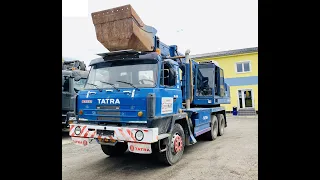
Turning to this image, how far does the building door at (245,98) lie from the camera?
65.9 ft

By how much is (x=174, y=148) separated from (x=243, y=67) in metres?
17.6

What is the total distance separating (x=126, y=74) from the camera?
497cm

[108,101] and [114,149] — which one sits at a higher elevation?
[108,101]

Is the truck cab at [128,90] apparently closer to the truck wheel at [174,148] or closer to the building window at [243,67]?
the truck wheel at [174,148]

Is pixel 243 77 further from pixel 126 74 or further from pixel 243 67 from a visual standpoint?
pixel 126 74

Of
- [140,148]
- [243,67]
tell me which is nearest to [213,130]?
[140,148]

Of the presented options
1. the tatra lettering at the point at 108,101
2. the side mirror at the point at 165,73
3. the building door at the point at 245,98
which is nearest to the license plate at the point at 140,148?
the tatra lettering at the point at 108,101

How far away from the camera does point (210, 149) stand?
6809mm

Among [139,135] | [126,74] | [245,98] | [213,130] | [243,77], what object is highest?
[243,77]

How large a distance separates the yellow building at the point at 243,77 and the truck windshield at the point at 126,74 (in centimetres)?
Result: 1665
